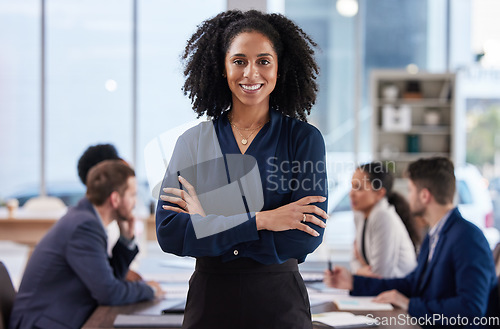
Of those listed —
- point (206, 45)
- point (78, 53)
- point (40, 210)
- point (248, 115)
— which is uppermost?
point (78, 53)

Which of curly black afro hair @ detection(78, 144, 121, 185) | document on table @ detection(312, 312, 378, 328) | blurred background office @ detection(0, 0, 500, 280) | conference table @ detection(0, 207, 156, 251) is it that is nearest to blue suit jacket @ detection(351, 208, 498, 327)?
document on table @ detection(312, 312, 378, 328)

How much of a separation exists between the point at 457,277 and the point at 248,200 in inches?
48.5

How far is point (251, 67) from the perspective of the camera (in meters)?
1.34

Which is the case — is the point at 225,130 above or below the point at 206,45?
below

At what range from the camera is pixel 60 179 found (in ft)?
23.8

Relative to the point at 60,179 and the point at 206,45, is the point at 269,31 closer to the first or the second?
the point at 206,45

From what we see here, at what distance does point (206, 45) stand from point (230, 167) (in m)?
0.32

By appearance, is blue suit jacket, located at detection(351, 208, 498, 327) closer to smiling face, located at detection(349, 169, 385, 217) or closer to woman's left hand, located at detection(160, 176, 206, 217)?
smiling face, located at detection(349, 169, 385, 217)

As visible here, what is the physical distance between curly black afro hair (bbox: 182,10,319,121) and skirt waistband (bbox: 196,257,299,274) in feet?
1.21

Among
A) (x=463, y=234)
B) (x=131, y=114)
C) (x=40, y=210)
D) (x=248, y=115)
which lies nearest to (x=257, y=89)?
(x=248, y=115)

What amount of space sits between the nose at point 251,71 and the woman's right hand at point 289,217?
304 millimetres

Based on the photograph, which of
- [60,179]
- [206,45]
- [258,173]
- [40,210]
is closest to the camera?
[258,173]

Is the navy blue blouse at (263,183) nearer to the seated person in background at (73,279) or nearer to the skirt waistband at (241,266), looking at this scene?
the skirt waistband at (241,266)

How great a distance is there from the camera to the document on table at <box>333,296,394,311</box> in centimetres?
228
